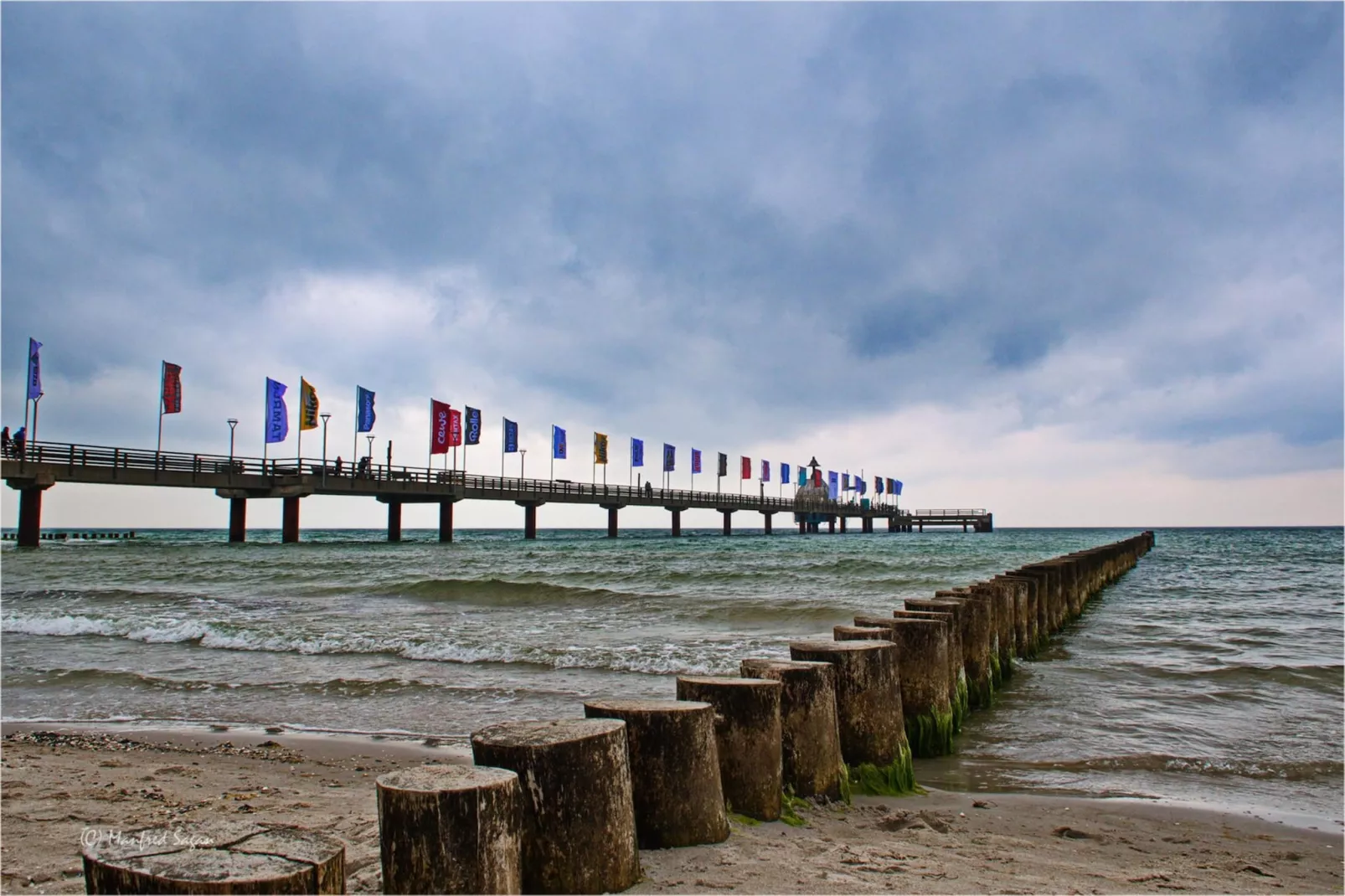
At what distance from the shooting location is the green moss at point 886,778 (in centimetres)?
536

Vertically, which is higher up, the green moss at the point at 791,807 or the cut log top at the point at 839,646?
the cut log top at the point at 839,646

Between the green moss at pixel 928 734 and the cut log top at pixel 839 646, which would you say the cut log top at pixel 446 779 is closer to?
the cut log top at pixel 839 646

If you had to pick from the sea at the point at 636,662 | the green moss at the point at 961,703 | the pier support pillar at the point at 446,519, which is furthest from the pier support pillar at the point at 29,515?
the green moss at the point at 961,703

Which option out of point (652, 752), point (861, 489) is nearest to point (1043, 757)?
point (652, 752)

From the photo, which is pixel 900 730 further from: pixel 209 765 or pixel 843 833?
pixel 209 765

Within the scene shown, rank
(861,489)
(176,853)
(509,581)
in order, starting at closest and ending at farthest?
(176,853) → (509,581) → (861,489)

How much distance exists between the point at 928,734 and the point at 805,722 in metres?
2.33

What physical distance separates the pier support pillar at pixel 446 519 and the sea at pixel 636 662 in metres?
30.6

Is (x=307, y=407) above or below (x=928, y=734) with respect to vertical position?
above

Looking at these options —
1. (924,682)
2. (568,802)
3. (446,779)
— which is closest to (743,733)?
(568,802)

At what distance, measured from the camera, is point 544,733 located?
3.33 metres

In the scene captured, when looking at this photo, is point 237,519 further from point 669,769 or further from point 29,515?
point 669,769

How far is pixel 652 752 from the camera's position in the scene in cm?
375

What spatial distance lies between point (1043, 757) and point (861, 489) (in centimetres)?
11284
